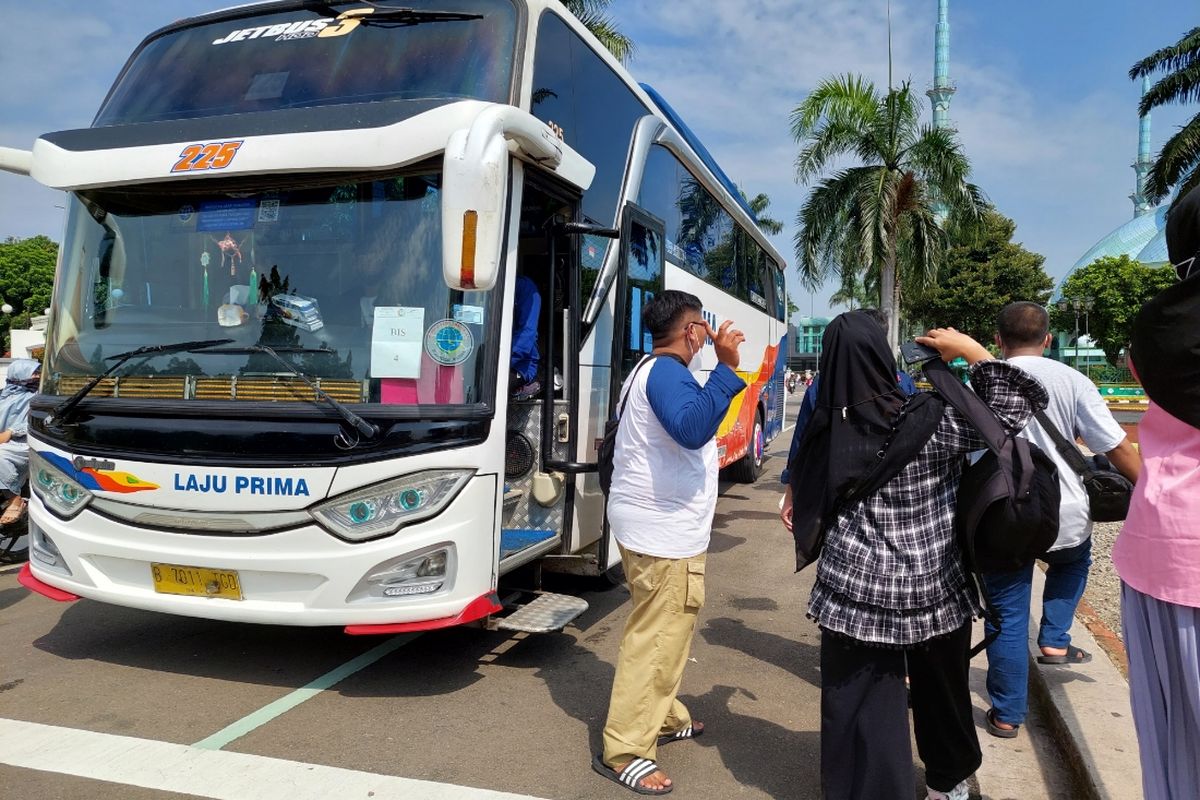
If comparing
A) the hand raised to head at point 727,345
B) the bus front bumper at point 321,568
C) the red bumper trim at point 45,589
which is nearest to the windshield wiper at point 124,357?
the bus front bumper at point 321,568

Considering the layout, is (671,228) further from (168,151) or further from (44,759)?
(44,759)

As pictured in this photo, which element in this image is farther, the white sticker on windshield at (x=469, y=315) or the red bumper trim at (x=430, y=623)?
the white sticker on windshield at (x=469, y=315)

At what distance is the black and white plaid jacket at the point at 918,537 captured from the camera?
2.79m

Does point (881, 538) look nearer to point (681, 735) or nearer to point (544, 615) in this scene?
point (681, 735)

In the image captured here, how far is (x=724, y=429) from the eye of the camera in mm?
8328

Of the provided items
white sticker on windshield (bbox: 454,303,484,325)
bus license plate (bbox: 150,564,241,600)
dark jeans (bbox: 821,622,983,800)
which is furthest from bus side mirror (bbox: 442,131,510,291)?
dark jeans (bbox: 821,622,983,800)

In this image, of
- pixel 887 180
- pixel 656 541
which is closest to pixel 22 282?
pixel 887 180

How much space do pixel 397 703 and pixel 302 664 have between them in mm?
812

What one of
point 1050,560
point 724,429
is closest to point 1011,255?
point 724,429

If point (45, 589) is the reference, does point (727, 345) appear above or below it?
above

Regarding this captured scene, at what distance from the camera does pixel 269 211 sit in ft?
14.0

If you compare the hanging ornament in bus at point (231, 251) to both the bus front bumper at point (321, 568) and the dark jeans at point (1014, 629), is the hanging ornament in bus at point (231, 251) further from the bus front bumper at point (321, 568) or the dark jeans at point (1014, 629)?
the dark jeans at point (1014, 629)

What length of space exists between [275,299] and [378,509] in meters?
1.17

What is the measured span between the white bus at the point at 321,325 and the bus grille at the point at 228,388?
11 mm
